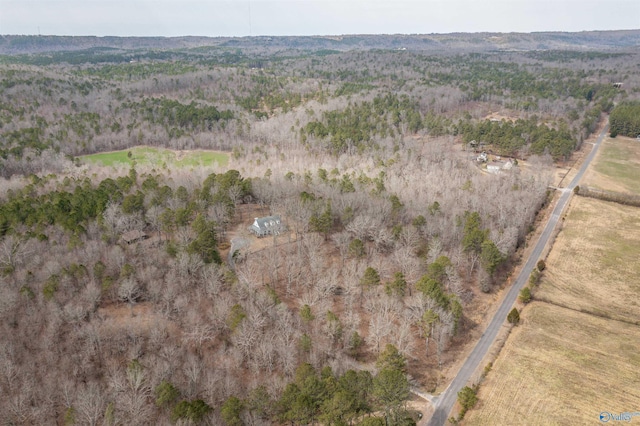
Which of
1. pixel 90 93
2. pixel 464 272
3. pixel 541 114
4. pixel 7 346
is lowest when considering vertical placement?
pixel 464 272

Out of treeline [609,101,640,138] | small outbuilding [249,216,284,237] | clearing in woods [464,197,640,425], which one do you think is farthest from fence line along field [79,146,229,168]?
treeline [609,101,640,138]

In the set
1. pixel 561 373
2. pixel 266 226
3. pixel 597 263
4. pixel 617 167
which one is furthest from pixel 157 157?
pixel 617 167

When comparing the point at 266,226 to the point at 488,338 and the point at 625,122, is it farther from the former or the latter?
the point at 625,122

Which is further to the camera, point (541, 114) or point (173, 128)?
point (541, 114)

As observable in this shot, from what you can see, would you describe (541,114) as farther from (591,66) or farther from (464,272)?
(591,66)

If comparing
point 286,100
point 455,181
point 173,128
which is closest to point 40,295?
point 455,181
